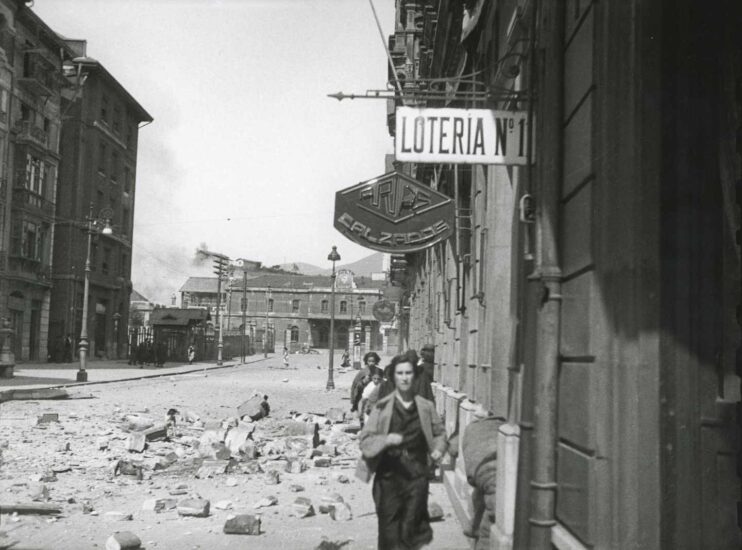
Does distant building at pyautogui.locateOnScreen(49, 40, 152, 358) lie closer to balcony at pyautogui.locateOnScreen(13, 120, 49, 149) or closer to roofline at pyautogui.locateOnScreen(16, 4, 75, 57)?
roofline at pyautogui.locateOnScreen(16, 4, 75, 57)

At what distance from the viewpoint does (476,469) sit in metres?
5.98

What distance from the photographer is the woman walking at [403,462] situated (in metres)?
5.18

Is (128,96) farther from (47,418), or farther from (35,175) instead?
(47,418)

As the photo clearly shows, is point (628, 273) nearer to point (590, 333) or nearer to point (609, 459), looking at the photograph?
point (590, 333)

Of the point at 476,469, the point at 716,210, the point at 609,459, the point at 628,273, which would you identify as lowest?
the point at 476,469

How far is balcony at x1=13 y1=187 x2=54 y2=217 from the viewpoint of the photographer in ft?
126

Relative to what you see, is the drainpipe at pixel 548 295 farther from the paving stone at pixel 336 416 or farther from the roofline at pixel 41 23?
the roofline at pixel 41 23

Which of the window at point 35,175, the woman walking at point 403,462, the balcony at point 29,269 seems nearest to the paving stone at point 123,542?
the woman walking at point 403,462

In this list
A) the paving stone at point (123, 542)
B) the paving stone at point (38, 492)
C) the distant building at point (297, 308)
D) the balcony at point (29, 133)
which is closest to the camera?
the paving stone at point (123, 542)

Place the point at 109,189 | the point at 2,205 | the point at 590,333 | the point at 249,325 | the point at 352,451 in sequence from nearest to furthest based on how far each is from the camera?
the point at 590,333 → the point at 352,451 → the point at 2,205 → the point at 109,189 → the point at 249,325

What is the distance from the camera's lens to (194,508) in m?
7.49

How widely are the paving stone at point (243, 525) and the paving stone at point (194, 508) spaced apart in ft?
2.07

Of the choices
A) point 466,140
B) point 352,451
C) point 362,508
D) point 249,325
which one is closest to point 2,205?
point 352,451

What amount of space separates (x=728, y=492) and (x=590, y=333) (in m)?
1.01
